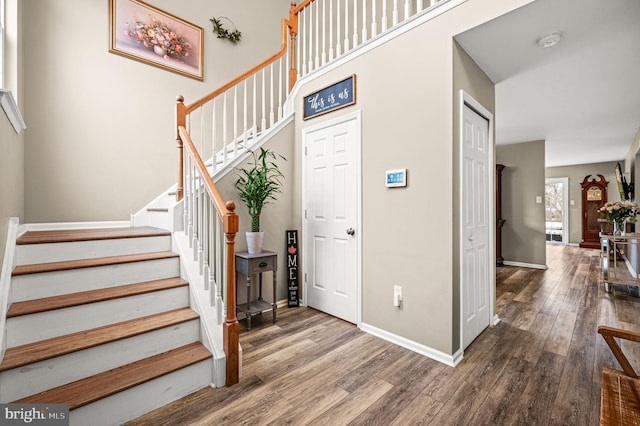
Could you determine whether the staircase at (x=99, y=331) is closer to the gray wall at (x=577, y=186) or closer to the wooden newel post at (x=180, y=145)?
the wooden newel post at (x=180, y=145)

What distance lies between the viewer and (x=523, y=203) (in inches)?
225

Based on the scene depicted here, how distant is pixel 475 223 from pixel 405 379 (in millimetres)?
1452

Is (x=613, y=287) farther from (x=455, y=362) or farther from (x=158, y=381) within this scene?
(x=158, y=381)

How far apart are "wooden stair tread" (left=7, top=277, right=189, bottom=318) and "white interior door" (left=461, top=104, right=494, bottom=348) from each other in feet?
7.38

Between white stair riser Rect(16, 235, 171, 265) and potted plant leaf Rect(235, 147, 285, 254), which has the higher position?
potted plant leaf Rect(235, 147, 285, 254)

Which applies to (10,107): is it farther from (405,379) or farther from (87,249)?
(405,379)

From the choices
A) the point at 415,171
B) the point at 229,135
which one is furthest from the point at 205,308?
the point at 229,135

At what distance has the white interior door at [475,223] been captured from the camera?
239 centimetres

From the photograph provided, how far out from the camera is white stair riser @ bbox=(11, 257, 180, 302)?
69.9 inches

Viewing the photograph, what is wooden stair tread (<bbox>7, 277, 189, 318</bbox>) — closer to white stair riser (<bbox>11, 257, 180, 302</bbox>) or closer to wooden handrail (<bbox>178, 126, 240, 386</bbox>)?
white stair riser (<bbox>11, 257, 180, 302</bbox>)

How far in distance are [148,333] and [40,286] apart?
28.7 inches

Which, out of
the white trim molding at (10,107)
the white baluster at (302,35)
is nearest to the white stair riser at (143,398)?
the white trim molding at (10,107)

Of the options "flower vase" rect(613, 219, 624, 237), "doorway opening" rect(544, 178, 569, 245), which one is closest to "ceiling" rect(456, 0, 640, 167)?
"flower vase" rect(613, 219, 624, 237)

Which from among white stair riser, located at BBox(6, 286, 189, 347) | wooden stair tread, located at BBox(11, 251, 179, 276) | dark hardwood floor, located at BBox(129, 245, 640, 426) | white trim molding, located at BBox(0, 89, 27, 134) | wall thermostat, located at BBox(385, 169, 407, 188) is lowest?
dark hardwood floor, located at BBox(129, 245, 640, 426)
